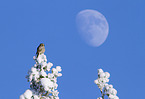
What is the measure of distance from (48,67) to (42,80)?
1.07 meters

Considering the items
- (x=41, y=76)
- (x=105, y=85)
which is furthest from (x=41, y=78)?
(x=105, y=85)

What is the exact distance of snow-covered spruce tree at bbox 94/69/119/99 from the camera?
16.5 metres

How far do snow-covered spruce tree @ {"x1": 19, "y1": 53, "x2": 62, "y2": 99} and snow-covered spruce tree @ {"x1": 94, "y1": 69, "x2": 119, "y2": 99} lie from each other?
3461mm

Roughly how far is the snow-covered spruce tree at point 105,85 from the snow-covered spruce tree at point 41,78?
3461mm

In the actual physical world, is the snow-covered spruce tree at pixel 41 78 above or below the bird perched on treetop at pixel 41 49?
below

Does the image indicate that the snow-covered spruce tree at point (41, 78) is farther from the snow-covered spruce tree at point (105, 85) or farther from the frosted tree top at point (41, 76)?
the snow-covered spruce tree at point (105, 85)

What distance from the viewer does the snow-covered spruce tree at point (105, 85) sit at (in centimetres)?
1650

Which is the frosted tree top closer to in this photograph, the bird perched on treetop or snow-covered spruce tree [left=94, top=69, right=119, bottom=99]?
the bird perched on treetop

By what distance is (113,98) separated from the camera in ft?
53.7

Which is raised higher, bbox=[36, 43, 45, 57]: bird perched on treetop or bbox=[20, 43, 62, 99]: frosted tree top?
bbox=[36, 43, 45, 57]: bird perched on treetop

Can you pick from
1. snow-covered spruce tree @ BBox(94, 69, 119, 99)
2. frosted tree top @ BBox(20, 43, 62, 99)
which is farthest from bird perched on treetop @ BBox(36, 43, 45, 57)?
snow-covered spruce tree @ BBox(94, 69, 119, 99)

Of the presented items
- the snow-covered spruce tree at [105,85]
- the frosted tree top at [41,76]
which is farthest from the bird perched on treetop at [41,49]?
the snow-covered spruce tree at [105,85]

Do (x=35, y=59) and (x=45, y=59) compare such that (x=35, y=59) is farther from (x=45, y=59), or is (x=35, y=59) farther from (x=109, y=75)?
(x=109, y=75)

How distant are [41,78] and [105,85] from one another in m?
4.67
